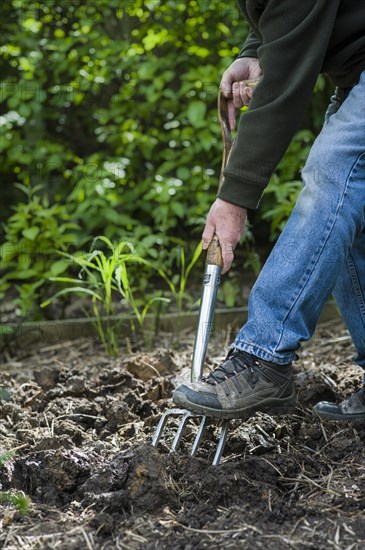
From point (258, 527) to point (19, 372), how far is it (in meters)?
1.94

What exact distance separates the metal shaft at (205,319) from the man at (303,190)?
113 millimetres

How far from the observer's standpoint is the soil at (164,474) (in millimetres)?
1711

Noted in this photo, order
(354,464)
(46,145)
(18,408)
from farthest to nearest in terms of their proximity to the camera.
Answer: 1. (46,145)
2. (18,408)
3. (354,464)

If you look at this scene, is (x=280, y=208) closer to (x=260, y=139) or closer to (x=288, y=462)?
(x=260, y=139)

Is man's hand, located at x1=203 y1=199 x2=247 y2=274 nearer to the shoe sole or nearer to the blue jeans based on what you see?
the blue jeans

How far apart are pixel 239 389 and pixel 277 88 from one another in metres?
0.86

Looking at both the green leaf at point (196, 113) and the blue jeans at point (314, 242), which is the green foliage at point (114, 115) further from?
the blue jeans at point (314, 242)

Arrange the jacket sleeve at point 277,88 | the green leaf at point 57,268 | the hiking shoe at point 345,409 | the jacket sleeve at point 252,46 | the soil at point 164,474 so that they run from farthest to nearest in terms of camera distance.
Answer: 1. the green leaf at point 57,268
2. the jacket sleeve at point 252,46
3. the hiking shoe at point 345,409
4. the jacket sleeve at point 277,88
5. the soil at point 164,474

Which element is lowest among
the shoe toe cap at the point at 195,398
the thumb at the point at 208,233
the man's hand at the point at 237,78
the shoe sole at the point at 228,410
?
the shoe sole at the point at 228,410

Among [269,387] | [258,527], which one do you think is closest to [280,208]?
[269,387]

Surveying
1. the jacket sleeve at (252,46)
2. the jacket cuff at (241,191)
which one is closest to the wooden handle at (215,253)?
the jacket cuff at (241,191)

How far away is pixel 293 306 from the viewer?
2.07 meters

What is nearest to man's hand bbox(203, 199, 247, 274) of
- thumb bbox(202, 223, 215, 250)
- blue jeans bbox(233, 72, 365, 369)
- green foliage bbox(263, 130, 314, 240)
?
thumb bbox(202, 223, 215, 250)

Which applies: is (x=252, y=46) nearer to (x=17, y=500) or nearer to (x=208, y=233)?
(x=208, y=233)
